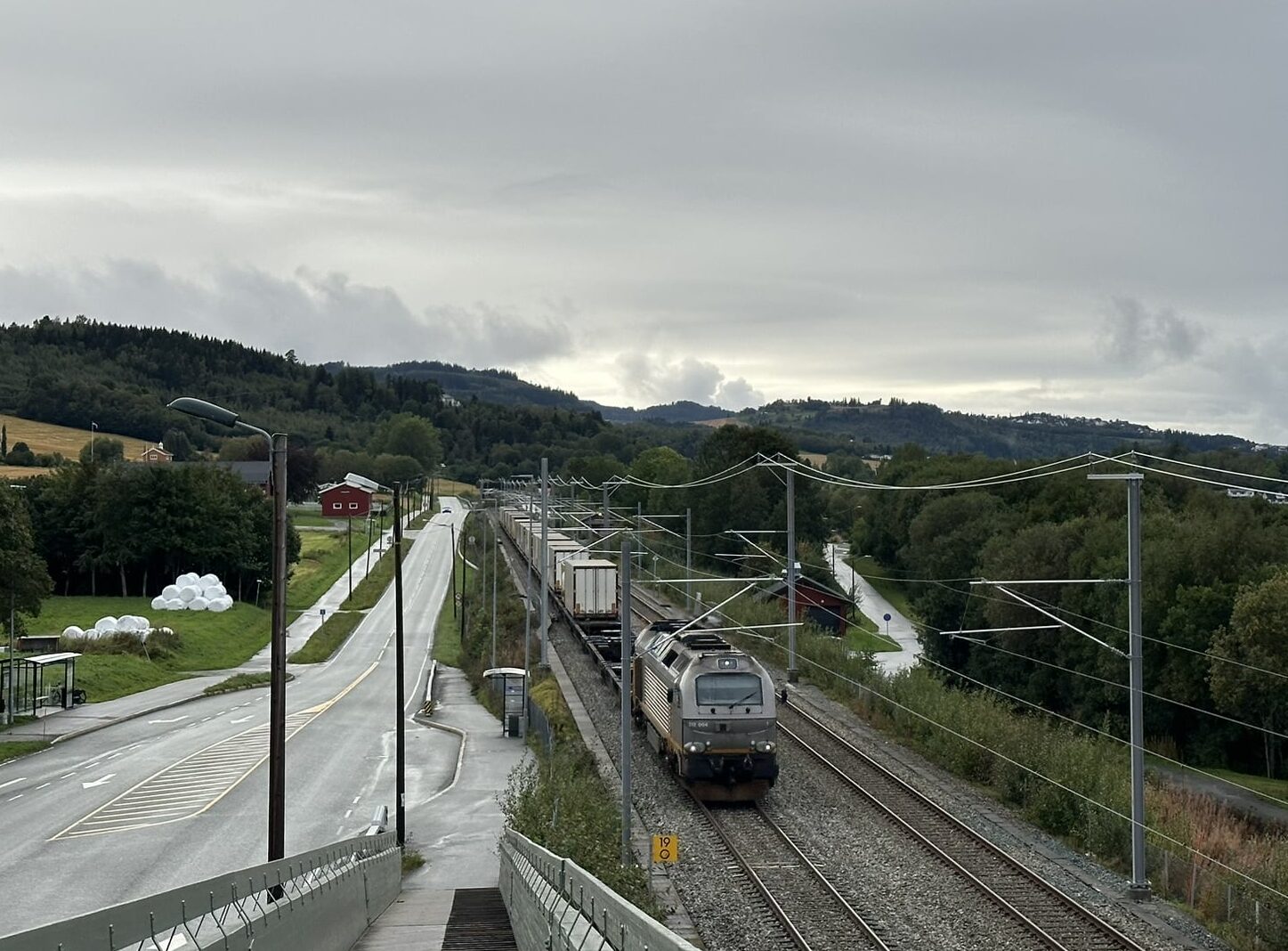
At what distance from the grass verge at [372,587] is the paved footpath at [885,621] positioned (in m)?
36.8

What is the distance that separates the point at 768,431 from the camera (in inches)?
4446

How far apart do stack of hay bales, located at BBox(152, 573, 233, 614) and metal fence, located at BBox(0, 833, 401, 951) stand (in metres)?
72.0

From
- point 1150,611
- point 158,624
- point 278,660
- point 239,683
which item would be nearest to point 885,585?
point 1150,611

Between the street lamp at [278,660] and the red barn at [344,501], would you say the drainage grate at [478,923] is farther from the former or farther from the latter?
the red barn at [344,501]

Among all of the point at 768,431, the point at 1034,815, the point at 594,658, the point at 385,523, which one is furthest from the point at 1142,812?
the point at 385,523

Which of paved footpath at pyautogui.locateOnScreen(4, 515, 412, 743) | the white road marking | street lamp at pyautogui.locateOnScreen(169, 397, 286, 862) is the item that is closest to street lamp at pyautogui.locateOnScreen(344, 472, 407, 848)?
the white road marking

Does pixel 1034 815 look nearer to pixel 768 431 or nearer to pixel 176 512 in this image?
pixel 176 512

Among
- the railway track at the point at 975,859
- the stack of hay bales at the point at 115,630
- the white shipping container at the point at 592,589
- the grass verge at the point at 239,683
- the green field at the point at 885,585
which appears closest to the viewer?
the railway track at the point at 975,859

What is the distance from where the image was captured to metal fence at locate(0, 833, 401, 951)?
6586 millimetres

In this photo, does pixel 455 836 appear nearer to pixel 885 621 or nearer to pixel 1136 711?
pixel 1136 711

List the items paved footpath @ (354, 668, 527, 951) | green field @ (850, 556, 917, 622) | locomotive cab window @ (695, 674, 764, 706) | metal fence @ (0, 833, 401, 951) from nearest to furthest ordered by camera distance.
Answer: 1. metal fence @ (0, 833, 401, 951)
2. paved footpath @ (354, 668, 527, 951)
3. locomotive cab window @ (695, 674, 764, 706)
4. green field @ (850, 556, 917, 622)

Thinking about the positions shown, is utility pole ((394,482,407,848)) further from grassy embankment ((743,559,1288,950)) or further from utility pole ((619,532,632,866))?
grassy embankment ((743,559,1288,950))

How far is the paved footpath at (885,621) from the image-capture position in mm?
85750

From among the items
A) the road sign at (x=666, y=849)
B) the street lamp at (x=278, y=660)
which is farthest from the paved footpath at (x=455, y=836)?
the road sign at (x=666, y=849)
